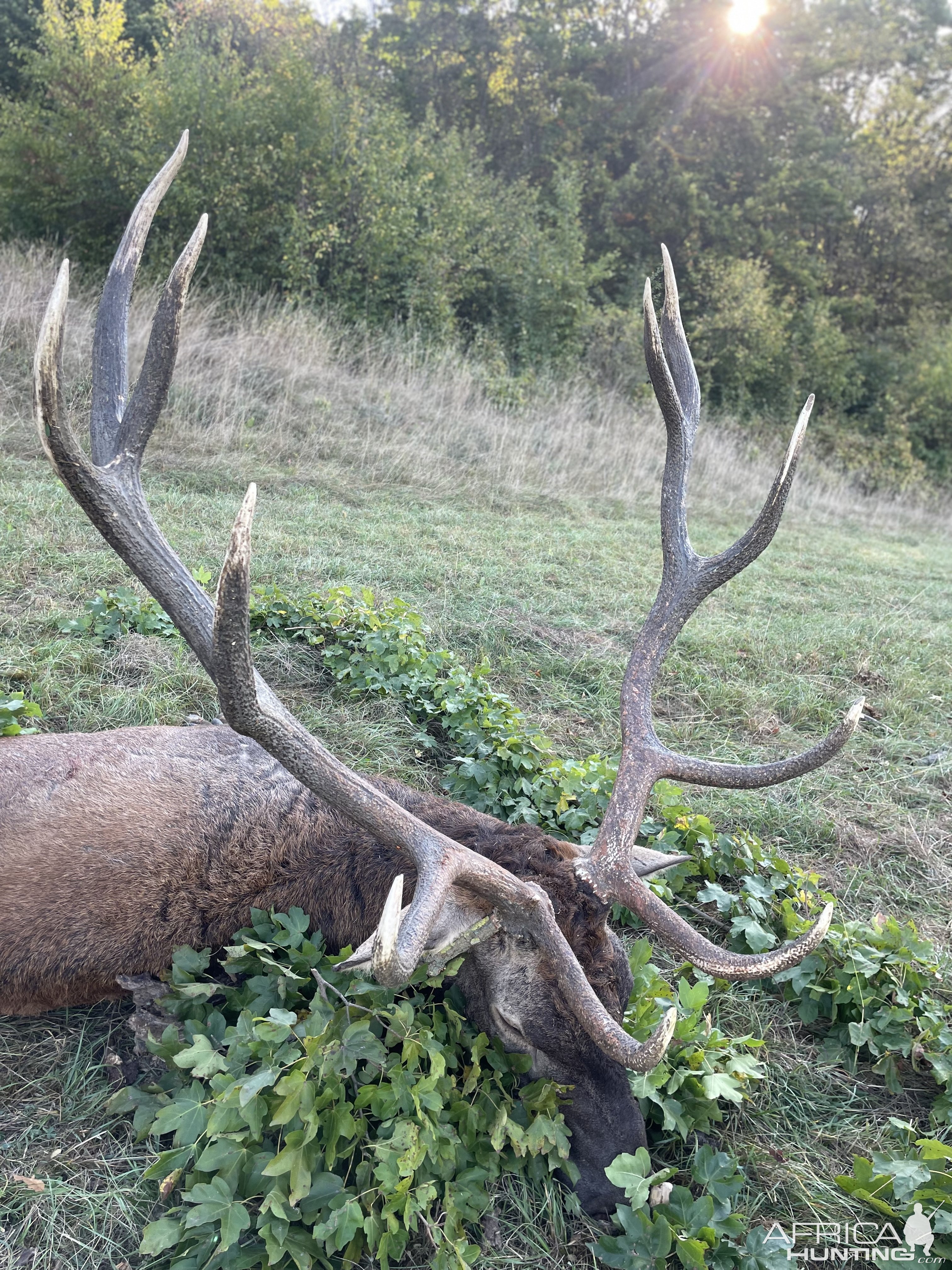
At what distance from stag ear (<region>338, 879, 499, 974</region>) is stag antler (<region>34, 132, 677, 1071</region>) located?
1 cm

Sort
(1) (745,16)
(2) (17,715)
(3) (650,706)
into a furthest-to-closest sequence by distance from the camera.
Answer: (1) (745,16), (2) (17,715), (3) (650,706)

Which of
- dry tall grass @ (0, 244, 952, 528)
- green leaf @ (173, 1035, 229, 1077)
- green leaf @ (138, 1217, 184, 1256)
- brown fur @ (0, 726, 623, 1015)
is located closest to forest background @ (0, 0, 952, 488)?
dry tall grass @ (0, 244, 952, 528)

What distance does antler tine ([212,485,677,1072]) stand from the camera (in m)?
2.04

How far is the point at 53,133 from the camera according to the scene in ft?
48.1

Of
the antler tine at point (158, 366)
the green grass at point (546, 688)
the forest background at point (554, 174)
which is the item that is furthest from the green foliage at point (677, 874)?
the forest background at point (554, 174)

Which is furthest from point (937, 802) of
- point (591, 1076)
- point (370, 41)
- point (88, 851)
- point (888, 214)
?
point (370, 41)

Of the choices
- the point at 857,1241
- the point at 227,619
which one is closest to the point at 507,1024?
the point at 857,1241

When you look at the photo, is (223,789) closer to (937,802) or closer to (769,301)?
(937,802)

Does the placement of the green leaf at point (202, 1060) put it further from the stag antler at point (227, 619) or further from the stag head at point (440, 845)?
the stag antler at point (227, 619)

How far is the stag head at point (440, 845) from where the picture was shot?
2205 millimetres

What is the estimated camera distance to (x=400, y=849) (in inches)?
97.0

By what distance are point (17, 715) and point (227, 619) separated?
2.12 m

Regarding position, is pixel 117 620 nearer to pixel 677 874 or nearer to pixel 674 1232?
pixel 677 874

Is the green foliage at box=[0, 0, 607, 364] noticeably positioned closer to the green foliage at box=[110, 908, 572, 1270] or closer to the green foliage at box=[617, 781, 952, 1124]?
the green foliage at box=[617, 781, 952, 1124]
